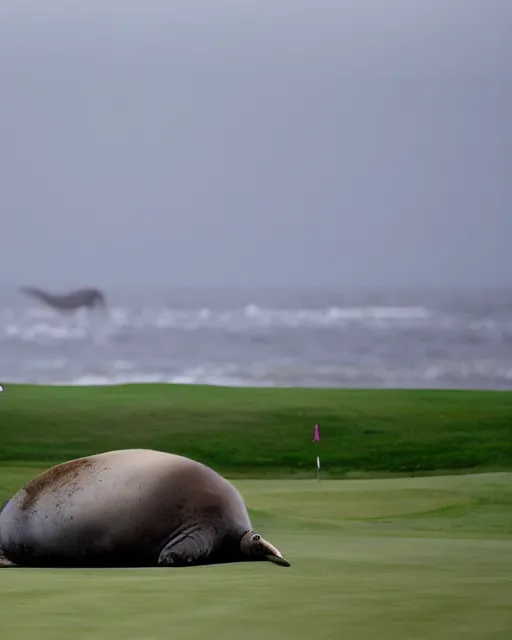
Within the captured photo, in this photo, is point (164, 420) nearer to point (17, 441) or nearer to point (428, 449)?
point (17, 441)

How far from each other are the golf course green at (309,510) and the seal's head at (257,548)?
12cm

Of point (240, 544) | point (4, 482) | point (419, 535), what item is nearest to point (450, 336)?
point (4, 482)

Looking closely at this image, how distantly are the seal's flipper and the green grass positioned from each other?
855 cm

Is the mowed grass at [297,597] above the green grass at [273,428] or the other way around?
the other way around

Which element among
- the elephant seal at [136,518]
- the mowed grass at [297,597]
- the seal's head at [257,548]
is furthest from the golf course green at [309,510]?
the elephant seal at [136,518]

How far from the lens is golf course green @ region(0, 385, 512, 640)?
11.0 ft

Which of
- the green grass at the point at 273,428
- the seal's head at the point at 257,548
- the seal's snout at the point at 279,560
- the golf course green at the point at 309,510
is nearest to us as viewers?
the golf course green at the point at 309,510

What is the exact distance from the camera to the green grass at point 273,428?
14.2 meters

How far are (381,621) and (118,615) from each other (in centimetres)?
61

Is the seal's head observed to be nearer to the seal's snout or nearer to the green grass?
the seal's snout

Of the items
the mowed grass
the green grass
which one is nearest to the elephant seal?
the mowed grass

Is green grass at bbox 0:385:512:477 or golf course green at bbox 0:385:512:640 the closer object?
golf course green at bbox 0:385:512:640

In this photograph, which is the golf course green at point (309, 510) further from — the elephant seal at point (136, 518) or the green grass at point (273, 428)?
the elephant seal at point (136, 518)

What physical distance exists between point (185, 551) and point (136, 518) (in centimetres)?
21
